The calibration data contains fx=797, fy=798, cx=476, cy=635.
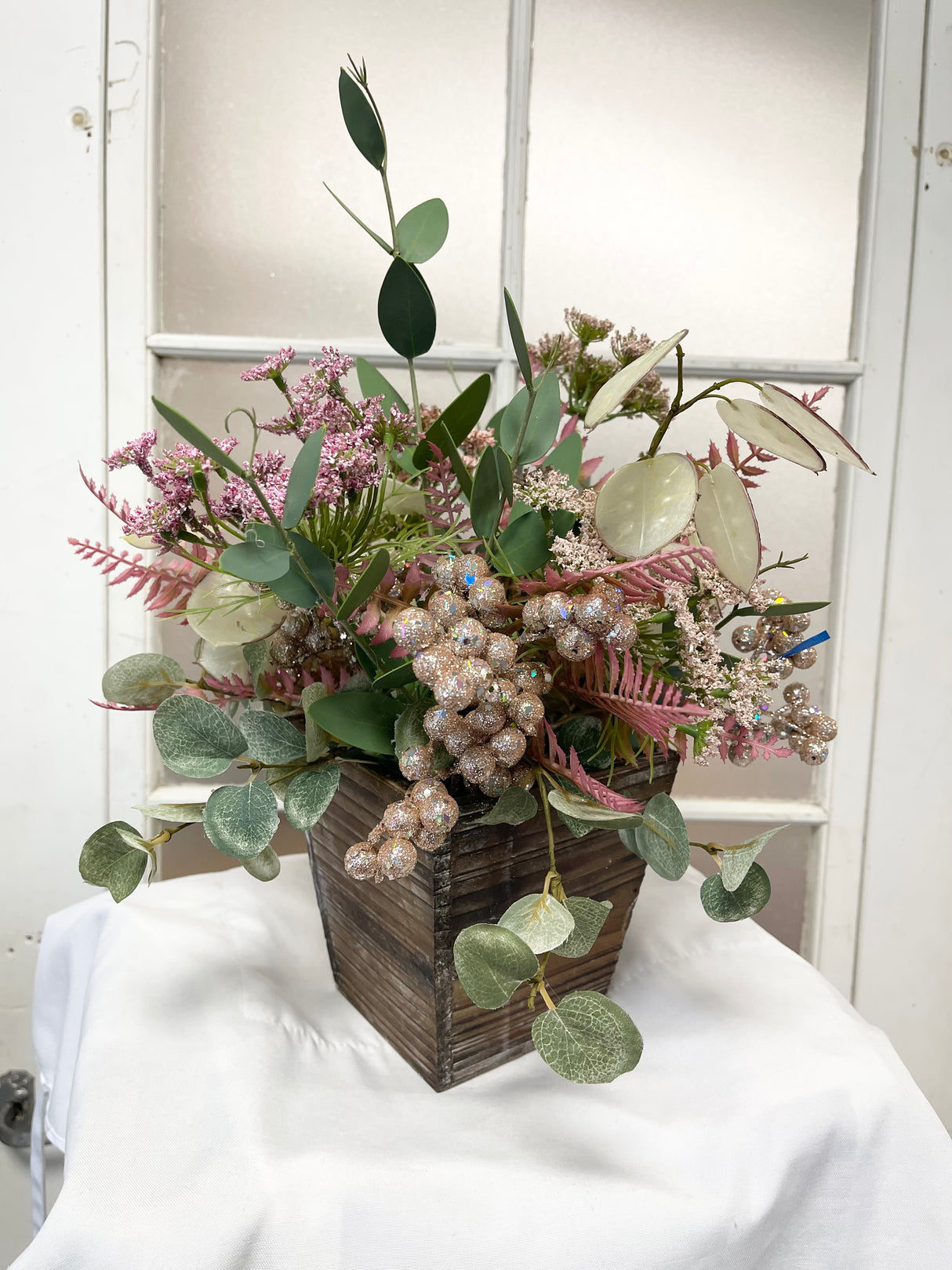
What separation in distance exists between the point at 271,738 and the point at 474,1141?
25 cm

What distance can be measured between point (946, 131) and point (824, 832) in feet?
2.55

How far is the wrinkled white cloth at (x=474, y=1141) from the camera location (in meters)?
0.38

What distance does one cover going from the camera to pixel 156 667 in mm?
514

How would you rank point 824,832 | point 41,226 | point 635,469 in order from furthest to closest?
point 824,832 < point 41,226 < point 635,469

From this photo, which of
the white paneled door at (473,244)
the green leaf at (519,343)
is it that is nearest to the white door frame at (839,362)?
the white paneled door at (473,244)

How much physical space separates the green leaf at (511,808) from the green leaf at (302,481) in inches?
7.1

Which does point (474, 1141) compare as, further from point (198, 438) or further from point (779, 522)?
point (779, 522)

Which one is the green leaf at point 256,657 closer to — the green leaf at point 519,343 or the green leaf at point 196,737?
the green leaf at point 196,737

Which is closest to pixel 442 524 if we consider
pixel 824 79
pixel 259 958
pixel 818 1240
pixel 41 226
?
pixel 259 958

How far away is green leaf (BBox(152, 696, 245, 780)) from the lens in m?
0.42

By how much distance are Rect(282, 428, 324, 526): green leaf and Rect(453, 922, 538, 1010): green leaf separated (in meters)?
0.20

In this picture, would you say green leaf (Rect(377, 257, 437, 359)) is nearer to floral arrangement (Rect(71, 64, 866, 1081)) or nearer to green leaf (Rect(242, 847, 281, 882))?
floral arrangement (Rect(71, 64, 866, 1081))

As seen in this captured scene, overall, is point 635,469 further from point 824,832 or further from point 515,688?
point 824,832

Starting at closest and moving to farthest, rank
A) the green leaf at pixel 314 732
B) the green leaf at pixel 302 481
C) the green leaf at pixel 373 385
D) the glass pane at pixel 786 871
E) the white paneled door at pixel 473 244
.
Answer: the green leaf at pixel 302 481 → the green leaf at pixel 314 732 → the green leaf at pixel 373 385 → the white paneled door at pixel 473 244 → the glass pane at pixel 786 871
